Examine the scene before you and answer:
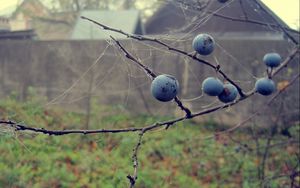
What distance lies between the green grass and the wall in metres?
0.72

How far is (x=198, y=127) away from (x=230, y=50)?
1478 millimetres

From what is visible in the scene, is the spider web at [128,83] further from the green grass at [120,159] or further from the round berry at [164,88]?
the round berry at [164,88]

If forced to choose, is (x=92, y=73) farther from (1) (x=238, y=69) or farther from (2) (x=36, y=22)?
(2) (x=36, y=22)

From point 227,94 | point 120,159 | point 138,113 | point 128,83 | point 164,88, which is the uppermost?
point 128,83

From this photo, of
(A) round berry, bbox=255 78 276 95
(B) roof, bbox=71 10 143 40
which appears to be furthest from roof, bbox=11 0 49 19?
(A) round berry, bbox=255 78 276 95

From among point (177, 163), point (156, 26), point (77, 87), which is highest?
point (156, 26)

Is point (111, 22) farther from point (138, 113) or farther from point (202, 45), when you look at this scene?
point (202, 45)

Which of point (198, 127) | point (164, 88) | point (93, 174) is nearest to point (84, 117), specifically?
point (198, 127)

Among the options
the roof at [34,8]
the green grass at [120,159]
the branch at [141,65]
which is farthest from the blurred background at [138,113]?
the roof at [34,8]

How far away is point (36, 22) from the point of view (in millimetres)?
14062

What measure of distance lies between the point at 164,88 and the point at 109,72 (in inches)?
251

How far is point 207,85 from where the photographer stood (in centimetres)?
178

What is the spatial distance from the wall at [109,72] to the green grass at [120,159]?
2.36 feet

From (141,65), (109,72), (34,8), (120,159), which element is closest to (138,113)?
(109,72)
